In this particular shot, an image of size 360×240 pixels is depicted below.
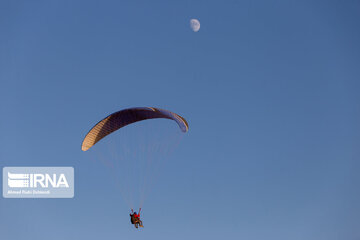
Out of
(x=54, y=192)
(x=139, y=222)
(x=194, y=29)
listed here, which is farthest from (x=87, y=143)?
(x=194, y=29)

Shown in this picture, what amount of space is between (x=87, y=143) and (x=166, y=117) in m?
6.58

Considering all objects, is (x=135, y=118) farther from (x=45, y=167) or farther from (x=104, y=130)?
(x=45, y=167)

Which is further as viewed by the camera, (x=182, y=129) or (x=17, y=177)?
(x=17, y=177)

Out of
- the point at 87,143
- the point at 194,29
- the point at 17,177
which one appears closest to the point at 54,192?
the point at 17,177

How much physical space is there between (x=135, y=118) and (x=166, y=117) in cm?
260

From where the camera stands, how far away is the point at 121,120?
3806 centimetres

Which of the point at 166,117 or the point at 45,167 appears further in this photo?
the point at 45,167

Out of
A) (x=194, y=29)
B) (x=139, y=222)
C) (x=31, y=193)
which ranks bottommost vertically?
(x=139, y=222)

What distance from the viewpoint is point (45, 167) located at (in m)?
47.5

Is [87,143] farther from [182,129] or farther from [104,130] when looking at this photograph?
[182,129]

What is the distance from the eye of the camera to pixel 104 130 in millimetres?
37875

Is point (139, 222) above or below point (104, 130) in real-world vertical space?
below

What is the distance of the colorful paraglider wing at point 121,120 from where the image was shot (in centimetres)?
3666

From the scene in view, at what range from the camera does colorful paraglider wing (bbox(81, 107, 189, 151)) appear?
36656 millimetres
